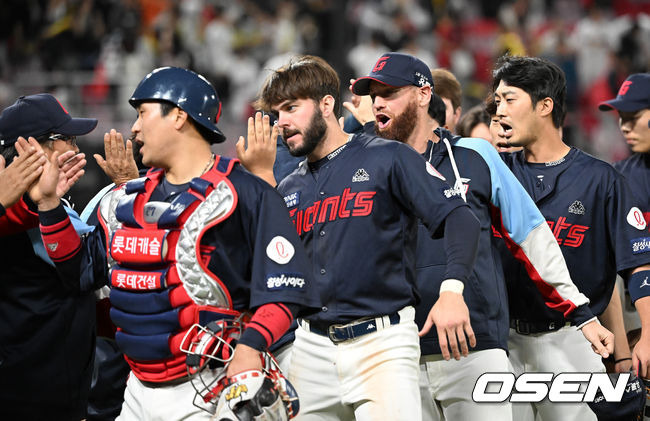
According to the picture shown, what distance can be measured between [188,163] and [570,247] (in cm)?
237

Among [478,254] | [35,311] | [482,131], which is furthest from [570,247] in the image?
[35,311]

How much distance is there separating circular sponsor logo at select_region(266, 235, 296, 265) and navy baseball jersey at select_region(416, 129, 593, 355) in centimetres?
121

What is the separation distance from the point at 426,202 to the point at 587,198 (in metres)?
1.52

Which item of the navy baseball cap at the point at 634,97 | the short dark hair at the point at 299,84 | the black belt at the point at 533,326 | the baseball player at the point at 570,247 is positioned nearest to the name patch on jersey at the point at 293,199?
the short dark hair at the point at 299,84

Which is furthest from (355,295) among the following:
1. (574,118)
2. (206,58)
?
(206,58)

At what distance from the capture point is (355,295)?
3.83m

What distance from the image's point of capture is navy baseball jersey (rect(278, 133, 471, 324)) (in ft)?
12.5

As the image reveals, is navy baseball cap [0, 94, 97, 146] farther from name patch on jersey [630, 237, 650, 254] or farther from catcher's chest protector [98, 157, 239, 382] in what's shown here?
name patch on jersey [630, 237, 650, 254]

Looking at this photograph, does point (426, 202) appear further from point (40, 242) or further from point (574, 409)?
point (40, 242)

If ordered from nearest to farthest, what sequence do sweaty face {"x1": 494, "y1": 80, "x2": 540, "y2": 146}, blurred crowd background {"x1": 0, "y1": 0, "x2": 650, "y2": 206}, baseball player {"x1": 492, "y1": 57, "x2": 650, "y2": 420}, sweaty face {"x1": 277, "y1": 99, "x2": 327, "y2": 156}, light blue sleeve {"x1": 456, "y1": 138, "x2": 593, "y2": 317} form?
sweaty face {"x1": 277, "y1": 99, "x2": 327, "y2": 156} < light blue sleeve {"x1": 456, "y1": 138, "x2": 593, "y2": 317} < baseball player {"x1": 492, "y1": 57, "x2": 650, "y2": 420} < sweaty face {"x1": 494, "y1": 80, "x2": 540, "y2": 146} < blurred crowd background {"x1": 0, "y1": 0, "x2": 650, "y2": 206}

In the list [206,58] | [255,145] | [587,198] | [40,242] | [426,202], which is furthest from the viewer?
[206,58]

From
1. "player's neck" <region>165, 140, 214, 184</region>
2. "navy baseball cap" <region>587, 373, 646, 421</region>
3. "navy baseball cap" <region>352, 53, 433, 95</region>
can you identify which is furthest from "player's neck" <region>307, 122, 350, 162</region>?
"navy baseball cap" <region>587, 373, 646, 421</region>

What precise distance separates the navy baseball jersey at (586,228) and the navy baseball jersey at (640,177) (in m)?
1.03

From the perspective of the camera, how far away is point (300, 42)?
1420cm
